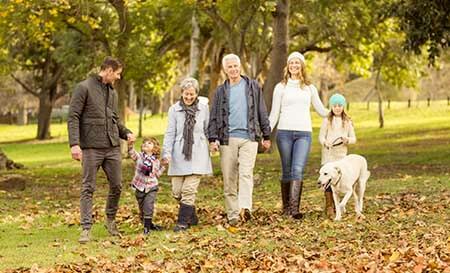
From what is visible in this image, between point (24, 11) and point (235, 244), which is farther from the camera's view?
point (24, 11)

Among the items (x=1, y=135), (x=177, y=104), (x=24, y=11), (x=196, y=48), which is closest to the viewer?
(x=177, y=104)

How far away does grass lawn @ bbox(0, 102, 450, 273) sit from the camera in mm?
10336

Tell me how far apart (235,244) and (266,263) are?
4.68 ft

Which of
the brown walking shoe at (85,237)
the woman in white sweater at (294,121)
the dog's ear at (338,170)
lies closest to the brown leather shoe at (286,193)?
the woman in white sweater at (294,121)

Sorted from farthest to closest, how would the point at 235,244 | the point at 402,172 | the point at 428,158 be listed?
1. the point at 428,158
2. the point at 402,172
3. the point at 235,244

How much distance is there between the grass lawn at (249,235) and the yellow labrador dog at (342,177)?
0.31 m

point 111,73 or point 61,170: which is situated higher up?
point 111,73

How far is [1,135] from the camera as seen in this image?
6888 centimetres

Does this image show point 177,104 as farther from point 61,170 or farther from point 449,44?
point 61,170

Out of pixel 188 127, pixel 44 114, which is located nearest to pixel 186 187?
pixel 188 127

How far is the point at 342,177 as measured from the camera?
1366cm

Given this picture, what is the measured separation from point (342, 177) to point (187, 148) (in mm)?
2205

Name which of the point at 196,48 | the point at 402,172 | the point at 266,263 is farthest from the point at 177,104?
the point at 196,48

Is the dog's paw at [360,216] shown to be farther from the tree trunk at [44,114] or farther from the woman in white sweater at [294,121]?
the tree trunk at [44,114]
